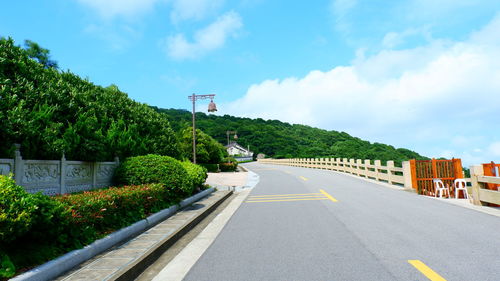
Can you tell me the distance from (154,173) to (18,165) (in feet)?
10.3

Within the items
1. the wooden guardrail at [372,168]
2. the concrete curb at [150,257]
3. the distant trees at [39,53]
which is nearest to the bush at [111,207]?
the concrete curb at [150,257]

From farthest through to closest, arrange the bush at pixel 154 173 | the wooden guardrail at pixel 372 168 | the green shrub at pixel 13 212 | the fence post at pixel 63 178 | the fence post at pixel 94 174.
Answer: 1. the wooden guardrail at pixel 372 168
2. the bush at pixel 154 173
3. the fence post at pixel 94 174
4. the fence post at pixel 63 178
5. the green shrub at pixel 13 212

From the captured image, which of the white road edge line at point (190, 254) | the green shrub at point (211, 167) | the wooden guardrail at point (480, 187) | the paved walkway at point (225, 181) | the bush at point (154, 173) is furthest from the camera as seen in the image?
the green shrub at point (211, 167)

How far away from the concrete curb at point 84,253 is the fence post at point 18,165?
2190 millimetres

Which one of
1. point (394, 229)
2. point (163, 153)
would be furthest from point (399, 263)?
point (163, 153)

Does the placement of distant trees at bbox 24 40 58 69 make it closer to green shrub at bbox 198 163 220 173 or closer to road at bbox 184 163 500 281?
green shrub at bbox 198 163 220 173

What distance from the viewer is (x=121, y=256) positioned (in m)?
4.30

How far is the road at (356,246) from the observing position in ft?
11.8

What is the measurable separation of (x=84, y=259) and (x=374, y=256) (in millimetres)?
4180

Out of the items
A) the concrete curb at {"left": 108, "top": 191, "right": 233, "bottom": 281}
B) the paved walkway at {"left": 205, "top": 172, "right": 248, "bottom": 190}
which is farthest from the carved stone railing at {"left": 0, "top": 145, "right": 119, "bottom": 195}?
the paved walkway at {"left": 205, "top": 172, "right": 248, "bottom": 190}

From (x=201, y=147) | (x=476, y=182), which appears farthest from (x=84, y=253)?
(x=201, y=147)

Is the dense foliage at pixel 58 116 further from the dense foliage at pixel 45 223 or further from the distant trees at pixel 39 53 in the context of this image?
the distant trees at pixel 39 53

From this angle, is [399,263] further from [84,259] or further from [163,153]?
[163,153]

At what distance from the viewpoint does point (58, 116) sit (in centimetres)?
687
